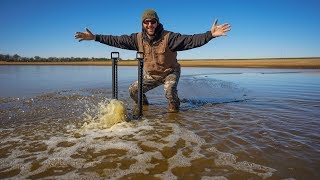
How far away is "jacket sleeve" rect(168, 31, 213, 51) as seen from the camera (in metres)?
6.19

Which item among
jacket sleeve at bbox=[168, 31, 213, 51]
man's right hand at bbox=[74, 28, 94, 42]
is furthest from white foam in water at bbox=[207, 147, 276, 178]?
man's right hand at bbox=[74, 28, 94, 42]

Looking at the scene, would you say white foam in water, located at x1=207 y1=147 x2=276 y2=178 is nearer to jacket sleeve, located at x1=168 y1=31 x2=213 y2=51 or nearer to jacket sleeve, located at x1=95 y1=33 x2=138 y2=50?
jacket sleeve, located at x1=168 y1=31 x2=213 y2=51

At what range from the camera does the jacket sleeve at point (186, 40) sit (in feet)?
20.3

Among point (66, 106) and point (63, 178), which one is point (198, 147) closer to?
point (63, 178)

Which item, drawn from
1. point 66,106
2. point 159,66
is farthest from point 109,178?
point 66,106

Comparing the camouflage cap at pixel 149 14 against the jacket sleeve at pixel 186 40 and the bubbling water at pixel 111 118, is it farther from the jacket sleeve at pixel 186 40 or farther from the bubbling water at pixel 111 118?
the bubbling water at pixel 111 118

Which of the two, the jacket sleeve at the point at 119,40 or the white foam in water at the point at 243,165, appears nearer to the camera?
the white foam in water at the point at 243,165

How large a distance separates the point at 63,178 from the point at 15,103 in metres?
5.67

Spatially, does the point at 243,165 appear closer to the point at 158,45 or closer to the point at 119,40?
the point at 158,45

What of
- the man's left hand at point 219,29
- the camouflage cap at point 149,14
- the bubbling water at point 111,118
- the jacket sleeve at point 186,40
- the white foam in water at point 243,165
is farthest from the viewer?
the camouflage cap at point 149,14

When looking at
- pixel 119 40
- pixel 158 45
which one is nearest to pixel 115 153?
pixel 158 45

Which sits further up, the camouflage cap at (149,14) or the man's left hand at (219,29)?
the camouflage cap at (149,14)

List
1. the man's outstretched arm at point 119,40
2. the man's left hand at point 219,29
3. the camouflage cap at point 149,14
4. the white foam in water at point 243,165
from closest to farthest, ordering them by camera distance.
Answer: the white foam in water at point 243,165 → the man's left hand at point 219,29 → the camouflage cap at point 149,14 → the man's outstretched arm at point 119,40

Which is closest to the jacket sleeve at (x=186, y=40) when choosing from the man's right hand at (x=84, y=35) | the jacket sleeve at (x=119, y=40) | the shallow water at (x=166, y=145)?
the jacket sleeve at (x=119, y=40)
